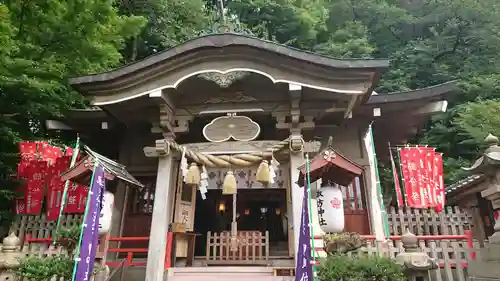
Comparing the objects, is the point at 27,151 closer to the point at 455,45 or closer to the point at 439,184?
the point at 439,184

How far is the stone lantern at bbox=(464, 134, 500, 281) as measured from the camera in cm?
531

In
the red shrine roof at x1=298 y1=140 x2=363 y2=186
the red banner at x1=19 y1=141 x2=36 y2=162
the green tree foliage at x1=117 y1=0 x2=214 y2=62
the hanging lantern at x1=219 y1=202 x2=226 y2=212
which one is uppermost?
the green tree foliage at x1=117 y1=0 x2=214 y2=62

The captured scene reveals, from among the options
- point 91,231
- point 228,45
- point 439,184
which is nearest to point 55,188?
point 91,231

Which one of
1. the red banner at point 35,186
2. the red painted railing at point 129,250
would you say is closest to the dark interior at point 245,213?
the red banner at point 35,186

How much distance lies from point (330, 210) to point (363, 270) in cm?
149

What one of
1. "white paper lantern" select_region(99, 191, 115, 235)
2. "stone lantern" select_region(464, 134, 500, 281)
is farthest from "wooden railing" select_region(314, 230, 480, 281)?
"white paper lantern" select_region(99, 191, 115, 235)

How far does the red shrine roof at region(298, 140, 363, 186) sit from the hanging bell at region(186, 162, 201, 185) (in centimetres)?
226

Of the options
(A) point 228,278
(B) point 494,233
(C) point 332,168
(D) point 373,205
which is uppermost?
(C) point 332,168

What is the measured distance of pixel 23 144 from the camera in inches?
383

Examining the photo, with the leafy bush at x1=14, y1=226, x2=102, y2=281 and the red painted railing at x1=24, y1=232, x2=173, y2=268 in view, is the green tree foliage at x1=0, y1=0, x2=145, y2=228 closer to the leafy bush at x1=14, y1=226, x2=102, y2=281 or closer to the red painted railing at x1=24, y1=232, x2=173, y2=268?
the red painted railing at x1=24, y1=232, x2=173, y2=268

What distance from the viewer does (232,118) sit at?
852cm

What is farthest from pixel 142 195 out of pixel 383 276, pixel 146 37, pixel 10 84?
pixel 146 37

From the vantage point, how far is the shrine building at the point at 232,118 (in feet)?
25.3

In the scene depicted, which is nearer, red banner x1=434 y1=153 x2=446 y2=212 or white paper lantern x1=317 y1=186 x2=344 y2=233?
white paper lantern x1=317 y1=186 x2=344 y2=233
